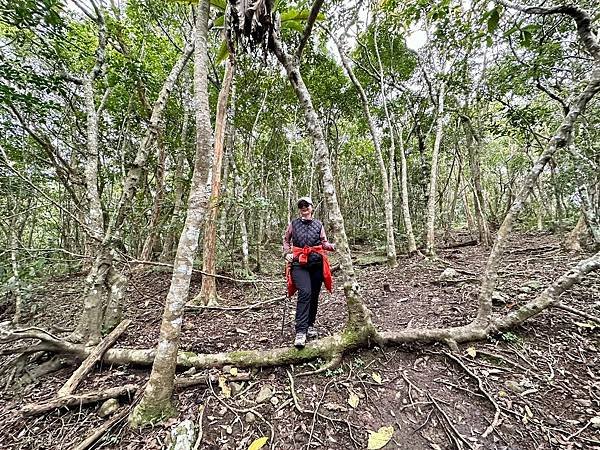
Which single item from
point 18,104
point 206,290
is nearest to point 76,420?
point 206,290

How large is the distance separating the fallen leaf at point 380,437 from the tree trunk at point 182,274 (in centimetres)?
196

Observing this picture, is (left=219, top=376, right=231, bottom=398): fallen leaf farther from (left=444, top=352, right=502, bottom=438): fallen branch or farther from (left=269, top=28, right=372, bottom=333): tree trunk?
(left=444, top=352, right=502, bottom=438): fallen branch

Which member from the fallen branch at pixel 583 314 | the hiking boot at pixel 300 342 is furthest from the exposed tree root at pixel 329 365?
the fallen branch at pixel 583 314

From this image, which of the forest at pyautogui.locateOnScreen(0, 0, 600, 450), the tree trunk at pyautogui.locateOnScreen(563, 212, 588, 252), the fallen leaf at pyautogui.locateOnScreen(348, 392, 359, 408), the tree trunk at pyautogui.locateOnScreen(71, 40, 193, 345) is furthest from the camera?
the tree trunk at pyautogui.locateOnScreen(563, 212, 588, 252)

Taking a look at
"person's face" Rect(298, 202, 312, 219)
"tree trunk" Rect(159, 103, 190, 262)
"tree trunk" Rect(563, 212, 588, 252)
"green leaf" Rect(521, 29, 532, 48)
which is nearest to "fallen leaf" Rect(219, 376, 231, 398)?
"person's face" Rect(298, 202, 312, 219)

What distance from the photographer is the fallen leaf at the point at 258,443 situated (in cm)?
262

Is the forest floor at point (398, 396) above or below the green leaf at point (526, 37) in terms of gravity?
below

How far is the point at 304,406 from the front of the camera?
9.95ft

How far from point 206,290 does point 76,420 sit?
3468mm

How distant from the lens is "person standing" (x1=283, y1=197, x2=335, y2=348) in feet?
12.5

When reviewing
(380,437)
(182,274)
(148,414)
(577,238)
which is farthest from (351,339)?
(577,238)

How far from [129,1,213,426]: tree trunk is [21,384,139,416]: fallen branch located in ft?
1.84

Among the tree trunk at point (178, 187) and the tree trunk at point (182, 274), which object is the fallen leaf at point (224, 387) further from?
the tree trunk at point (178, 187)

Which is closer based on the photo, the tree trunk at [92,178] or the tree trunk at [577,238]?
the tree trunk at [92,178]
